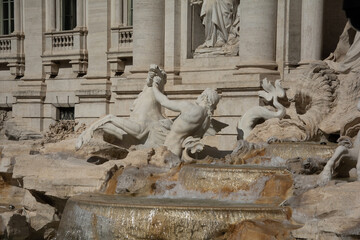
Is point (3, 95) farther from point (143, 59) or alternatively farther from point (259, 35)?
point (259, 35)

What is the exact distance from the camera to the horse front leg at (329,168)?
1140 centimetres

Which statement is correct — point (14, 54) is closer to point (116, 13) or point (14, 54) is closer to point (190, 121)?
point (116, 13)

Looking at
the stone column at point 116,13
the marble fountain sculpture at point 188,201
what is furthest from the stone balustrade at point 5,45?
the marble fountain sculpture at point 188,201

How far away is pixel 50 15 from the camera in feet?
78.2

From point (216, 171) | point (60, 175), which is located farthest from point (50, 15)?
point (216, 171)

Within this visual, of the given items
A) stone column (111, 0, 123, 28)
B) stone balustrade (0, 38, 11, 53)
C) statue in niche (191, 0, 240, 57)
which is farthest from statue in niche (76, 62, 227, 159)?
stone balustrade (0, 38, 11, 53)

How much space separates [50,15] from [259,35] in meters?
8.53

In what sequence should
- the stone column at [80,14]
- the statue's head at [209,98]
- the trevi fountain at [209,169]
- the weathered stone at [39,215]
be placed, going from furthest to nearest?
the stone column at [80,14]
the statue's head at [209,98]
the weathered stone at [39,215]
the trevi fountain at [209,169]

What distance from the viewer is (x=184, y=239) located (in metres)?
10.9

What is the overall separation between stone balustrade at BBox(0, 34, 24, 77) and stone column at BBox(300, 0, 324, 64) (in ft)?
34.5

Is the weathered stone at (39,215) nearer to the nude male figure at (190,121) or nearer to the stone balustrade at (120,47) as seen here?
the nude male figure at (190,121)

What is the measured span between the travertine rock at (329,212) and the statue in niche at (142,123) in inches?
229

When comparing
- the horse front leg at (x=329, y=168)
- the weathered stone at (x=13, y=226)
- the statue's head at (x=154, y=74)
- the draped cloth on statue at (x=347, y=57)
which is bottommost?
the weathered stone at (x=13, y=226)

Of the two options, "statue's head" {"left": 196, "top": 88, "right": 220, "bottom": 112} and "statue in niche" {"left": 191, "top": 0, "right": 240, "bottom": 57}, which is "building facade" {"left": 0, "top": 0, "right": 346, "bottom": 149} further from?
"statue's head" {"left": 196, "top": 88, "right": 220, "bottom": 112}
